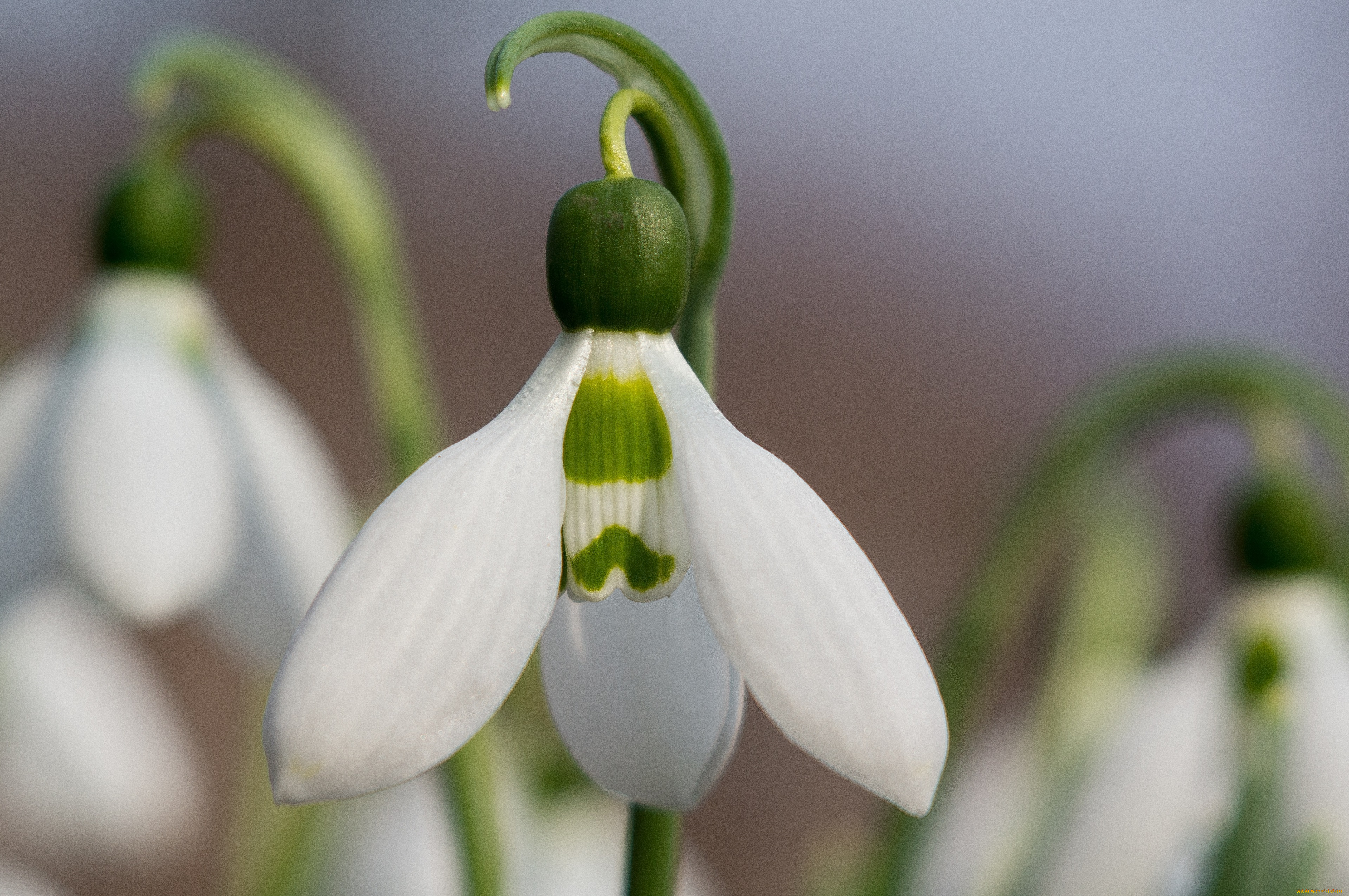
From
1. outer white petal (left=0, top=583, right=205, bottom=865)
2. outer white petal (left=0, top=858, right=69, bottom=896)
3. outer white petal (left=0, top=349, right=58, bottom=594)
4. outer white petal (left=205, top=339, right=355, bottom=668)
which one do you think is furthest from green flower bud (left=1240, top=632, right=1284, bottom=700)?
→ outer white petal (left=0, top=583, right=205, bottom=865)

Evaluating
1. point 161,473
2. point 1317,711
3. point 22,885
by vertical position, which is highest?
point 161,473

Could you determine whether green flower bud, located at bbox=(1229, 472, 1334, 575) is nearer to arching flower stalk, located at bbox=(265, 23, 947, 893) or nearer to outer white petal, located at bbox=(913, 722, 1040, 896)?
outer white petal, located at bbox=(913, 722, 1040, 896)

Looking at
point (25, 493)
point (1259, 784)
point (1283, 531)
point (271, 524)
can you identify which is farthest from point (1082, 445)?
point (25, 493)

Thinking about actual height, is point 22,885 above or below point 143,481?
below

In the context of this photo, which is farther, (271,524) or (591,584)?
(271,524)

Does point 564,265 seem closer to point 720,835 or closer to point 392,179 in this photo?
point 720,835

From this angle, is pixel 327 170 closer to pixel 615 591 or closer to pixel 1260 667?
pixel 615 591

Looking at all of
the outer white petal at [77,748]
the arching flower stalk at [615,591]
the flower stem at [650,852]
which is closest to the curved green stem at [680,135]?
the arching flower stalk at [615,591]
